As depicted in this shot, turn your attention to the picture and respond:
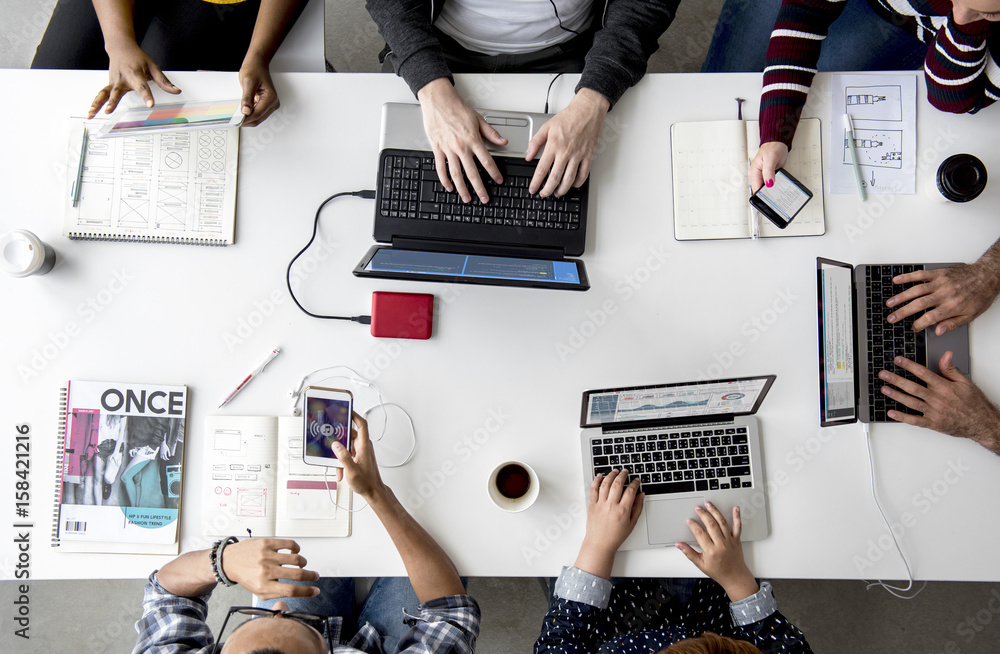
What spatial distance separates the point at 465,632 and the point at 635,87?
1166 millimetres

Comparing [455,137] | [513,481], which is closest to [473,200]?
[455,137]

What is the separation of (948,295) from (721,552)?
68 cm

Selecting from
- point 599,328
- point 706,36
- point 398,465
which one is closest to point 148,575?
point 398,465

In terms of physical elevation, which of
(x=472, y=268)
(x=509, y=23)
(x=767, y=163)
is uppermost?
(x=509, y=23)

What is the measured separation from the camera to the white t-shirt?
126 centimetres

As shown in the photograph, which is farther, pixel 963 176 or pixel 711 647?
pixel 963 176

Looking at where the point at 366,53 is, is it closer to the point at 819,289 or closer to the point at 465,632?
the point at 819,289

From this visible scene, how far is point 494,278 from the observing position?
1.00 m

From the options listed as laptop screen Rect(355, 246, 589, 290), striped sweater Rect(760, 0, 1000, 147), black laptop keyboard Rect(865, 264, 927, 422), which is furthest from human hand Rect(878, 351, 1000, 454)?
laptop screen Rect(355, 246, 589, 290)

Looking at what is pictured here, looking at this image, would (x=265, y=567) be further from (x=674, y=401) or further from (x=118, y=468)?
(x=674, y=401)

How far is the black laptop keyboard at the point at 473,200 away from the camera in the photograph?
1.14 meters

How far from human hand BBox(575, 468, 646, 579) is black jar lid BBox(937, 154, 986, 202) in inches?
33.4

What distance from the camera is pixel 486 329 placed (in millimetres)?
1180

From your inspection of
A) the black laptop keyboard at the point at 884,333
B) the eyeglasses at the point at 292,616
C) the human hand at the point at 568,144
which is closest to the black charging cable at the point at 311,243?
the human hand at the point at 568,144
